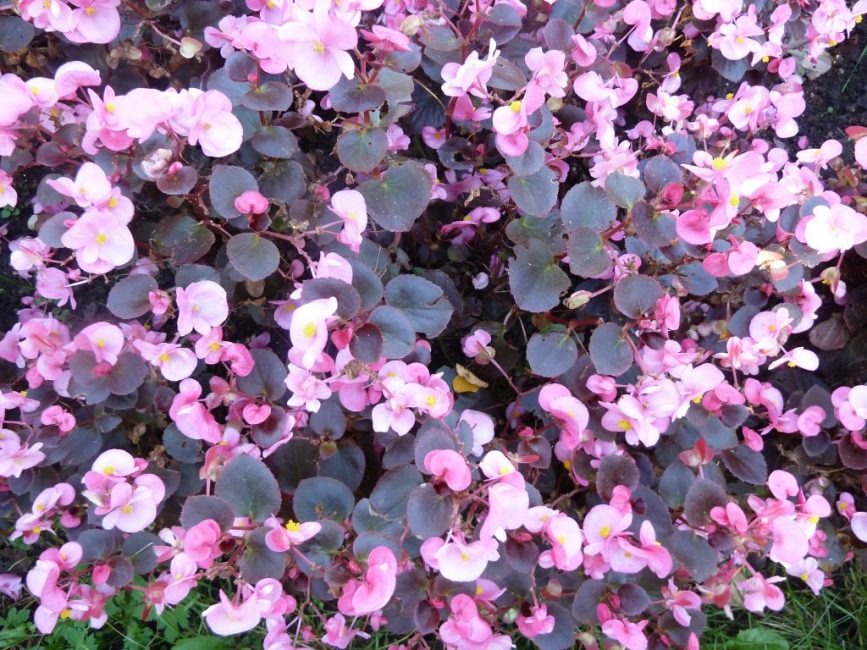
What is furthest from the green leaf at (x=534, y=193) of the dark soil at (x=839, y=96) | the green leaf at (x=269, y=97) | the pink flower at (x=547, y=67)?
the dark soil at (x=839, y=96)

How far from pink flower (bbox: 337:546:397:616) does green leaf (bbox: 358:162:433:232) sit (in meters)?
0.45

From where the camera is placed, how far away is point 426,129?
4.29ft

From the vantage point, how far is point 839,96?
179cm

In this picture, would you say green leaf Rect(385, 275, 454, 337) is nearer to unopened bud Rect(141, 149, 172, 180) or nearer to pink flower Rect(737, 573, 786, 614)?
unopened bud Rect(141, 149, 172, 180)

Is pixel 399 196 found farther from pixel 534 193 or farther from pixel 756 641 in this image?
pixel 756 641

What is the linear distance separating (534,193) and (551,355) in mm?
249

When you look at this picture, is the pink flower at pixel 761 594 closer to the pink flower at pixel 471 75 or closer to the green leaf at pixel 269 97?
the pink flower at pixel 471 75

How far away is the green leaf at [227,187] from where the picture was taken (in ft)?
3.11

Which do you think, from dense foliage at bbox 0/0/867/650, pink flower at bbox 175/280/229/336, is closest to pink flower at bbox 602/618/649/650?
dense foliage at bbox 0/0/867/650

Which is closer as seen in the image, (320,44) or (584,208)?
(320,44)

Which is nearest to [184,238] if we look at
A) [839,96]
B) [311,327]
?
[311,327]

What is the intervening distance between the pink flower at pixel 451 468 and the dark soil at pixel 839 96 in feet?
4.73

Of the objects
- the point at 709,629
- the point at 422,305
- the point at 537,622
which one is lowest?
the point at 709,629

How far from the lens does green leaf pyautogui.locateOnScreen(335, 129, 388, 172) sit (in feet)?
3.26
